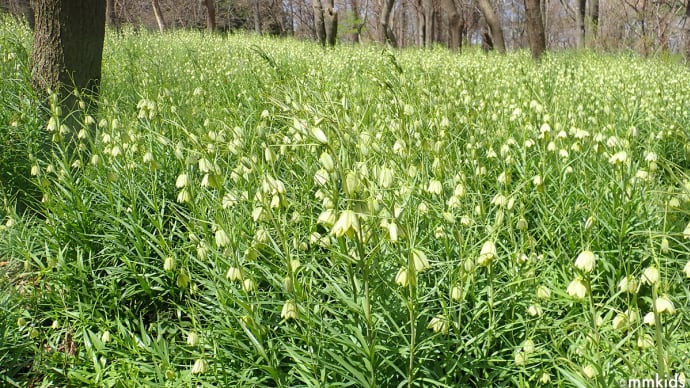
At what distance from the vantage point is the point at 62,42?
4.44 m

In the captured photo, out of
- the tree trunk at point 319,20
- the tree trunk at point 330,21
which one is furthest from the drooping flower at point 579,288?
the tree trunk at point 319,20

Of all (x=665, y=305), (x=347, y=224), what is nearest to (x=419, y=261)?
(x=347, y=224)

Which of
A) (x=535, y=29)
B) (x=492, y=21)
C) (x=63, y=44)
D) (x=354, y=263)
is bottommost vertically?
(x=354, y=263)

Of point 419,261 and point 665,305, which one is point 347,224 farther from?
point 665,305

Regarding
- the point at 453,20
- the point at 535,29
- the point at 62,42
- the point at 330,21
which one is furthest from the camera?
the point at 453,20

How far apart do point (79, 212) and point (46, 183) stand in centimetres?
24

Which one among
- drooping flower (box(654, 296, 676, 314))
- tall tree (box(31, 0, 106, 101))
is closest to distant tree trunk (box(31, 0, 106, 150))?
tall tree (box(31, 0, 106, 101))

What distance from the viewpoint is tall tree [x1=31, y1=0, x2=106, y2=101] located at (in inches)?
172

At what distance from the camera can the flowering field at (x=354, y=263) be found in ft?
5.50

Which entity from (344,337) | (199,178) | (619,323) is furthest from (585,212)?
(199,178)

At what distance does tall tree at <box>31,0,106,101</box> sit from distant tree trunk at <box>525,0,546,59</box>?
7559 millimetres

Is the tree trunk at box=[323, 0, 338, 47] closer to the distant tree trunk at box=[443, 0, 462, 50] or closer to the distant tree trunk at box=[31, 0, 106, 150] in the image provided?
the distant tree trunk at box=[443, 0, 462, 50]

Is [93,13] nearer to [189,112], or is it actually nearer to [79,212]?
[189,112]

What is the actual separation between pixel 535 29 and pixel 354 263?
8.91 metres
